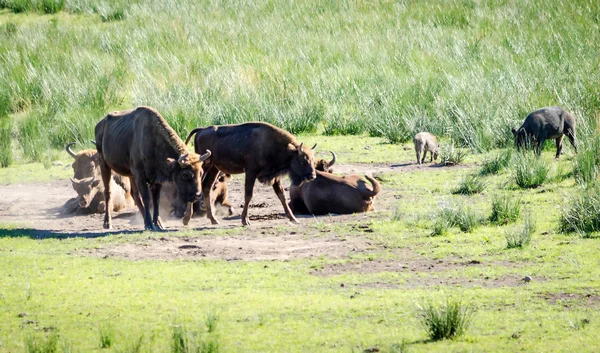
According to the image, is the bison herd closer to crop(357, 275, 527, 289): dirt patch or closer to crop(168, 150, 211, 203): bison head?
crop(168, 150, 211, 203): bison head

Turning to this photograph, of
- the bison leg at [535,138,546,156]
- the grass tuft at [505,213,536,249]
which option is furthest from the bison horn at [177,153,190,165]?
the bison leg at [535,138,546,156]

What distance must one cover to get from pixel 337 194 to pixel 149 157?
2.89 m

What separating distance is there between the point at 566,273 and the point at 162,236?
5456 millimetres

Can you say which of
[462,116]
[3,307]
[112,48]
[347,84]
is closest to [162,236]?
[3,307]

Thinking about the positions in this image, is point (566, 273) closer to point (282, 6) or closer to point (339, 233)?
point (339, 233)

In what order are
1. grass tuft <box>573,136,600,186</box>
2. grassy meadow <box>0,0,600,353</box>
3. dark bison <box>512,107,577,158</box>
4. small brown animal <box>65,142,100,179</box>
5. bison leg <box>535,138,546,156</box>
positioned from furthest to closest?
dark bison <box>512,107,577,158</box>
bison leg <box>535,138,546,156</box>
small brown animal <box>65,142,100,179</box>
grass tuft <box>573,136,600,186</box>
grassy meadow <box>0,0,600,353</box>

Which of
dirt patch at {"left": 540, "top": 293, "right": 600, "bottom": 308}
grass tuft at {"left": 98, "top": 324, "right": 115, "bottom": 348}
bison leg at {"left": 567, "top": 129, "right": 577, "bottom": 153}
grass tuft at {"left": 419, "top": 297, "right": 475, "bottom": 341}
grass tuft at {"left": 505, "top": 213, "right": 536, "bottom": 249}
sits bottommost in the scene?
bison leg at {"left": 567, "top": 129, "right": 577, "bottom": 153}

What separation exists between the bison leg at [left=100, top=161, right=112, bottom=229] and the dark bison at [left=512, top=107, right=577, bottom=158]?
7.31 metres

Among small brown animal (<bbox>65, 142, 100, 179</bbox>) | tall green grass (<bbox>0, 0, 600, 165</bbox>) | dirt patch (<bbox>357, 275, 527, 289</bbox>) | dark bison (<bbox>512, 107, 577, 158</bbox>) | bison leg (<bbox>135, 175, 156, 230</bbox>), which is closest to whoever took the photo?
dirt patch (<bbox>357, 275, 527, 289</bbox>)

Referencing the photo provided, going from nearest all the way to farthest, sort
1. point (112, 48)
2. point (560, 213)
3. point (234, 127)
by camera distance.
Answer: point (560, 213) → point (234, 127) → point (112, 48)

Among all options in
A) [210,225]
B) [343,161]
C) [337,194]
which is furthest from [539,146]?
[210,225]

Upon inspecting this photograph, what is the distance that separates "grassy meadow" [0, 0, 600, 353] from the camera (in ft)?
28.7

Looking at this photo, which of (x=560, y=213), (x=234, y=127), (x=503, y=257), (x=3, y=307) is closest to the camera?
(x=3, y=307)

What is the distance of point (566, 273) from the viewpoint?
33.5ft
